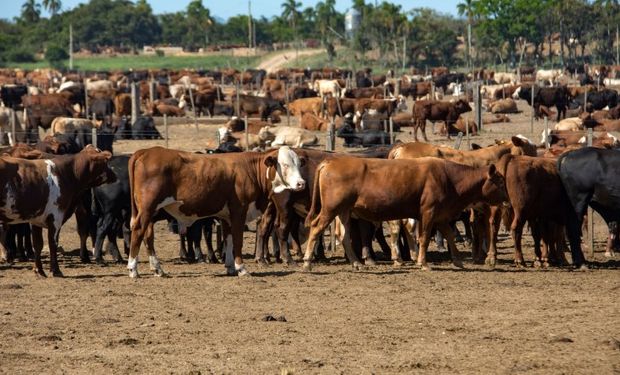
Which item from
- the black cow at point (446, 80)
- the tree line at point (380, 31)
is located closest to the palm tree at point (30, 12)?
the tree line at point (380, 31)

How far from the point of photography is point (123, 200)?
17.8 m

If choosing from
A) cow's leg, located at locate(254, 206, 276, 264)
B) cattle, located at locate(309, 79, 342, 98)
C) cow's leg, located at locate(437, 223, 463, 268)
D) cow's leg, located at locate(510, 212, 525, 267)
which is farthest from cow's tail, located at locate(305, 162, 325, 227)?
cattle, located at locate(309, 79, 342, 98)

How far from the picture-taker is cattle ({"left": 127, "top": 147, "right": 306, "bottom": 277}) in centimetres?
1529

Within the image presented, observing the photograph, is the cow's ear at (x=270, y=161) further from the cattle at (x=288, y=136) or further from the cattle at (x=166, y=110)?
the cattle at (x=166, y=110)

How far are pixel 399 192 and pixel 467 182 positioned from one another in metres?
0.94

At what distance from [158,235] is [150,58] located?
340ft

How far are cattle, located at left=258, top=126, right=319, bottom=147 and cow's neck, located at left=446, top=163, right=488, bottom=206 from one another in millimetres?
18821

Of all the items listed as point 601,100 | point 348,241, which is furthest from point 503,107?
point 348,241

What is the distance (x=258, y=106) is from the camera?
161ft

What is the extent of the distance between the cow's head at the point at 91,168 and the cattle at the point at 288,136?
18645 millimetres

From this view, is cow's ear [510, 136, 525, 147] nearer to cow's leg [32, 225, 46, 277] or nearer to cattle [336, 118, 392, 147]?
cow's leg [32, 225, 46, 277]

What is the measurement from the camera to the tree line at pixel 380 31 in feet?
336

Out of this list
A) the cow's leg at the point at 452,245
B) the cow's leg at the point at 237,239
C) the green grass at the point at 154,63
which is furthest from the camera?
the green grass at the point at 154,63

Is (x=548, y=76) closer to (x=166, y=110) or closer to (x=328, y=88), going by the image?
(x=328, y=88)
